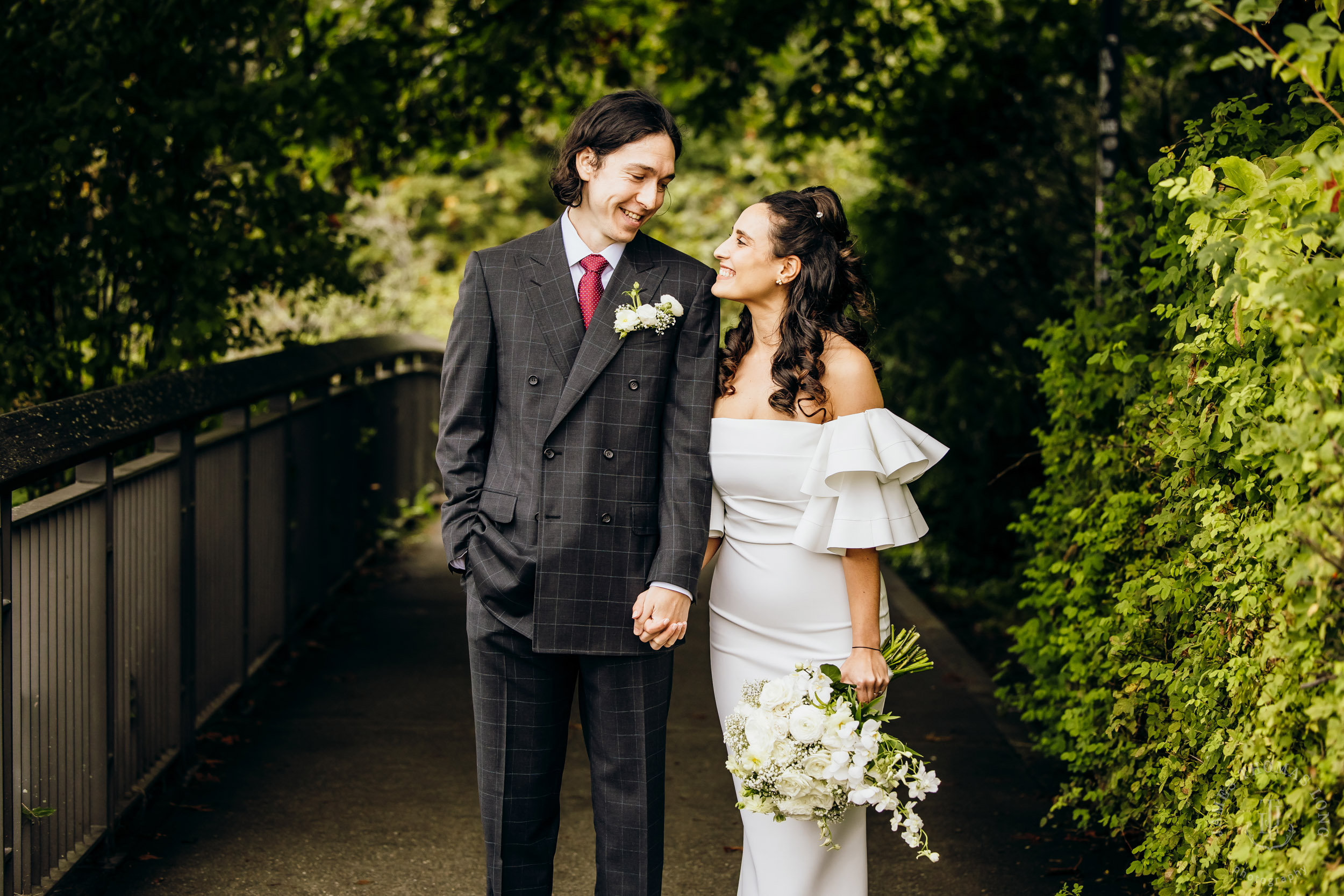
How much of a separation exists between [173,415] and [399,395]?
16.9ft

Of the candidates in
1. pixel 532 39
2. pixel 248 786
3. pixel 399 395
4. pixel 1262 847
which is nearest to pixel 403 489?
pixel 399 395

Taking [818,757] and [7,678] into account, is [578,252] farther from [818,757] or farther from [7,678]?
[7,678]

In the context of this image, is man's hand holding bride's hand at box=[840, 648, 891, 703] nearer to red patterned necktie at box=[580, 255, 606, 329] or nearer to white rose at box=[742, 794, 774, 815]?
white rose at box=[742, 794, 774, 815]

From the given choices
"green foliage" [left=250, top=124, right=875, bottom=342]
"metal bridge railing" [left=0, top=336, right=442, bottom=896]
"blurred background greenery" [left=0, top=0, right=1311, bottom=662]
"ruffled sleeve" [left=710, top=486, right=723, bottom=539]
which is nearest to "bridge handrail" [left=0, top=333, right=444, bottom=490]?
"metal bridge railing" [left=0, top=336, right=442, bottom=896]

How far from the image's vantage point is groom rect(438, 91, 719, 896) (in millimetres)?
2938

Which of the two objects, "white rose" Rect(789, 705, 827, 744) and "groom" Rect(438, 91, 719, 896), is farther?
"groom" Rect(438, 91, 719, 896)

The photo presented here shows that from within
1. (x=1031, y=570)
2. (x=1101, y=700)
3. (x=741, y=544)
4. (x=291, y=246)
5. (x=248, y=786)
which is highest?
(x=291, y=246)

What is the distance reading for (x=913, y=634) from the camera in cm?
313

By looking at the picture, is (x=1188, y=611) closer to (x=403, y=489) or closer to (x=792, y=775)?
(x=792, y=775)


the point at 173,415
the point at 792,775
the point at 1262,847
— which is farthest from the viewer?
the point at 173,415

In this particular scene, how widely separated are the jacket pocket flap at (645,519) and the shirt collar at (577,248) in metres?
0.59

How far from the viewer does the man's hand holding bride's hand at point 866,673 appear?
3074 millimetres

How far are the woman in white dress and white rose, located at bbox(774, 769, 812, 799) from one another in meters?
0.32

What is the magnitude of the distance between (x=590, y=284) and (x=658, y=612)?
81 centimetres
